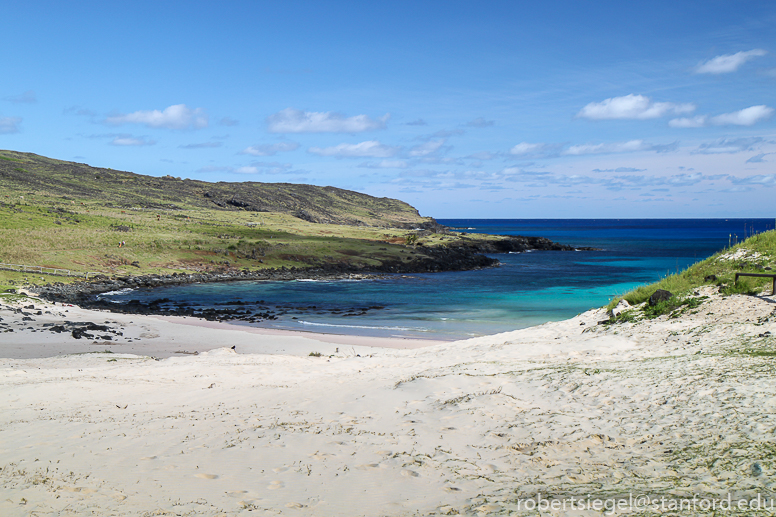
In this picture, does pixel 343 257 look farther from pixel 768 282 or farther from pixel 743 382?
pixel 743 382

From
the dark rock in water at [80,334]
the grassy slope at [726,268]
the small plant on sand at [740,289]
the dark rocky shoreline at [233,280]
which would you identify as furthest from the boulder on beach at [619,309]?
the dark rock in water at [80,334]

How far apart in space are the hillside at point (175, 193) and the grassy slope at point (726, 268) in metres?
98.8

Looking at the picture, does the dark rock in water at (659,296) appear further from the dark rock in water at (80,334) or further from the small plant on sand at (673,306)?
the dark rock in water at (80,334)

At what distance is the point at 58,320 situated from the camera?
25938 millimetres

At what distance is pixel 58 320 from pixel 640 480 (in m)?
28.5

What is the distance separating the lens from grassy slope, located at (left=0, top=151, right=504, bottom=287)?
51219mm

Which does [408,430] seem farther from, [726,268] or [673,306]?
[726,268]

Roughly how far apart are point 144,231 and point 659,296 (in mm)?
66147

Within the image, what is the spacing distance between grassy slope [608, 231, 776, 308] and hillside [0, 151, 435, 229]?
324 feet

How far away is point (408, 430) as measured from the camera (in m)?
8.09

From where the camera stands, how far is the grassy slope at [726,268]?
16.5 meters

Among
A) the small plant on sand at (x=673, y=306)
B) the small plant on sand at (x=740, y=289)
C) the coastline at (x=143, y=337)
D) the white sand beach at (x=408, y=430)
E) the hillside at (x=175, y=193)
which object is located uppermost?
the hillside at (x=175, y=193)

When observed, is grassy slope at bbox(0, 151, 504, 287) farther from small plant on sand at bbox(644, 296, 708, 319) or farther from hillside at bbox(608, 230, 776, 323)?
small plant on sand at bbox(644, 296, 708, 319)

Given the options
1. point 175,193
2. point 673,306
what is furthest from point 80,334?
point 175,193
